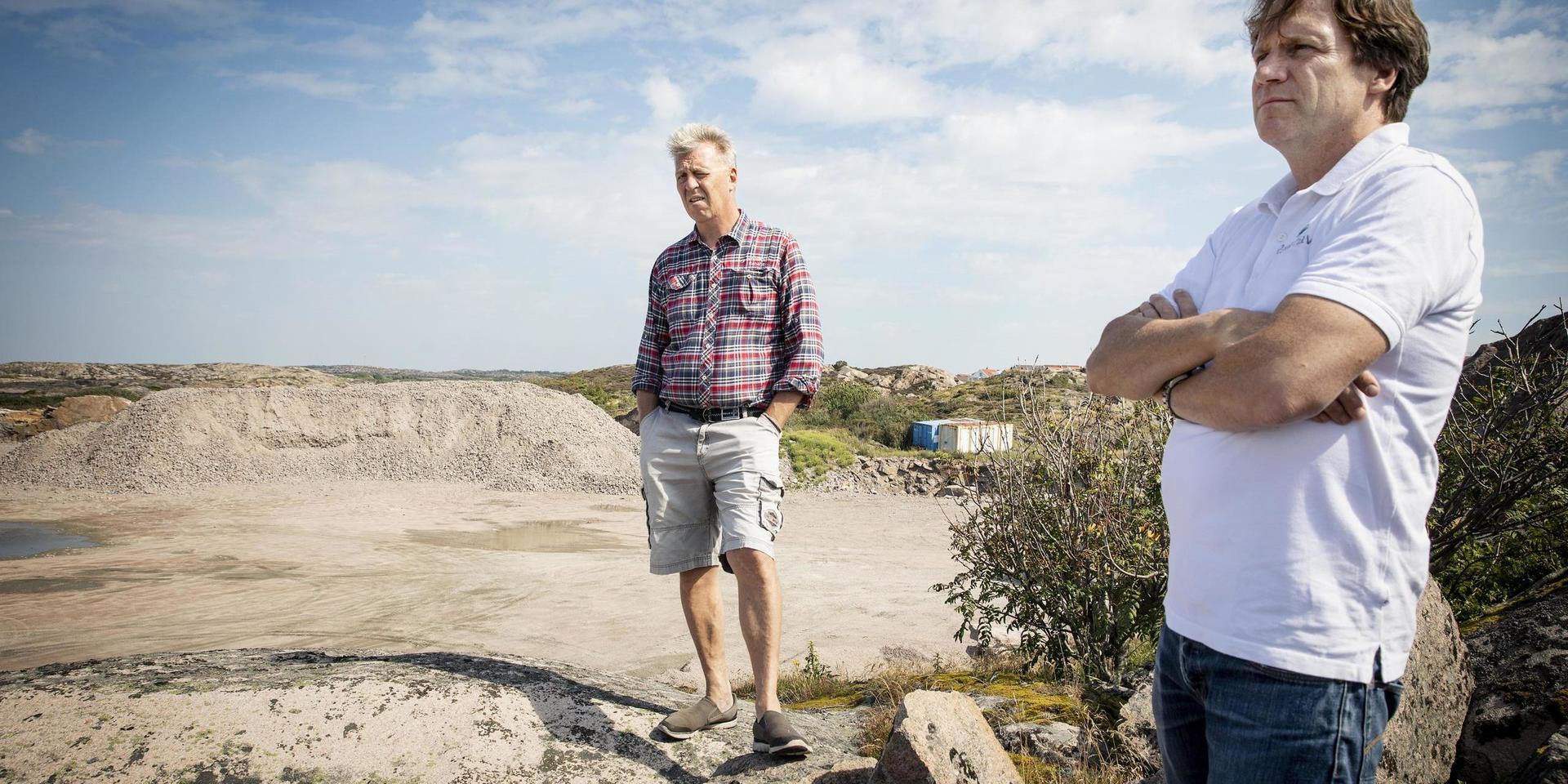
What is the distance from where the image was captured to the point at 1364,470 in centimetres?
126

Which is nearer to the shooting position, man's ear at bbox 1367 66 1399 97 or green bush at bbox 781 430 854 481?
man's ear at bbox 1367 66 1399 97

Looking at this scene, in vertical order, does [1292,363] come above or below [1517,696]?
Result: above

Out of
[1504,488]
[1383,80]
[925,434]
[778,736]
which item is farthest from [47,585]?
[925,434]

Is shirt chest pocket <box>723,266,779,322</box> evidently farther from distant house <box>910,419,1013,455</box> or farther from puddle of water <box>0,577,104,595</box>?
distant house <box>910,419,1013,455</box>

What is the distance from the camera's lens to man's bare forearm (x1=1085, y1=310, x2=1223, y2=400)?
4.77 feet

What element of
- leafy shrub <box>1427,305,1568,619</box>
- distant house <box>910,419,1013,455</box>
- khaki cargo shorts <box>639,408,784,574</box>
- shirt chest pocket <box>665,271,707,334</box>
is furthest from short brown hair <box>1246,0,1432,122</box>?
distant house <box>910,419,1013,455</box>

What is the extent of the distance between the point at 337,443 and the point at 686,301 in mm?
18321

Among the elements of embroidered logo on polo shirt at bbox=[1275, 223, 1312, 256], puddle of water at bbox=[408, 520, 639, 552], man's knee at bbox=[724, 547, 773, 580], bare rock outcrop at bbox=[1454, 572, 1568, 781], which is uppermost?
embroidered logo on polo shirt at bbox=[1275, 223, 1312, 256]

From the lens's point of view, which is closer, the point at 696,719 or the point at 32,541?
the point at 696,719

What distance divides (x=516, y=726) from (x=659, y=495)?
92 cm

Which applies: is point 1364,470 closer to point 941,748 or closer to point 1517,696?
point 941,748

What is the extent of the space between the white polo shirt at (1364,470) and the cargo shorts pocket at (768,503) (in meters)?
1.92

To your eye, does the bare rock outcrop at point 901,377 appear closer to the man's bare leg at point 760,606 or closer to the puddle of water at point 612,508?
the puddle of water at point 612,508

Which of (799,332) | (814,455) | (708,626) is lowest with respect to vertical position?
(814,455)
